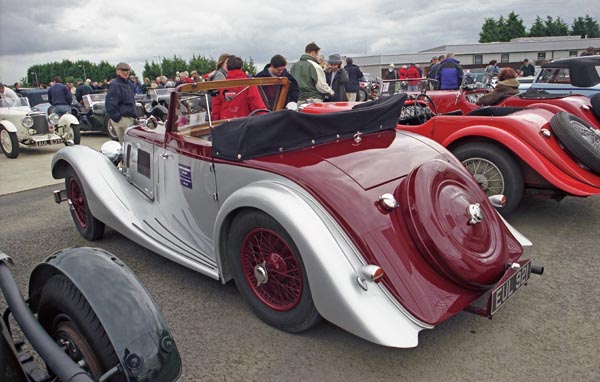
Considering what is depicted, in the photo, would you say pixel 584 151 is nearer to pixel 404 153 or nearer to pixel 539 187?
pixel 539 187

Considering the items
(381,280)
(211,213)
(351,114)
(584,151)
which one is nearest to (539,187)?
(584,151)

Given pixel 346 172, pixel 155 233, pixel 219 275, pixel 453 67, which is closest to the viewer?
pixel 346 172

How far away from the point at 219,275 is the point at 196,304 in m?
0.33

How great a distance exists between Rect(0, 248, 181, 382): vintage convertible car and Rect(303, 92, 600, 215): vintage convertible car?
380cm

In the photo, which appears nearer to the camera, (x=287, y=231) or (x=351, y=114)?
(x=287, y=231)

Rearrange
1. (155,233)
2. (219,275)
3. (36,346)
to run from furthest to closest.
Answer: (155,233) < (219,275) < (36,346)

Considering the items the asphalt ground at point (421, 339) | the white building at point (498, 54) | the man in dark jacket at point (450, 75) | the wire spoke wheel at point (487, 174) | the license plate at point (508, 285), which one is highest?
the white building at point (498, 54)

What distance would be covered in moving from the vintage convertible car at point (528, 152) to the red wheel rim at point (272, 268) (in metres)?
2.76

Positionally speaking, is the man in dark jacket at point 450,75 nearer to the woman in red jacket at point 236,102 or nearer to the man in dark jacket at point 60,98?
the woman in red jacket at point 236,102

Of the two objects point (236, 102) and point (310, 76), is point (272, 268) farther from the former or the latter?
point (310, 76)

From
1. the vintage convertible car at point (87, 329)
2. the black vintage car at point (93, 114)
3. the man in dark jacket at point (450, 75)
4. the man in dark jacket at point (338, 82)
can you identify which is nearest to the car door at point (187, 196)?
the vintage convertible car at point (87, 329)

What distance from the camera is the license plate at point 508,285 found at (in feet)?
8.43

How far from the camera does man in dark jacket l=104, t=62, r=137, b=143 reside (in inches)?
283

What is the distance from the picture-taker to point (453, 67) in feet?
35.2
